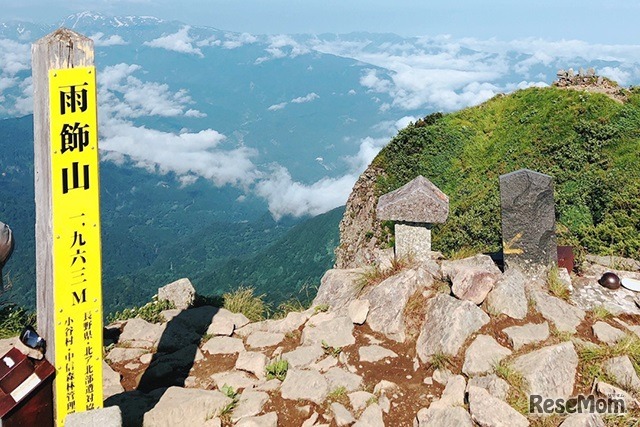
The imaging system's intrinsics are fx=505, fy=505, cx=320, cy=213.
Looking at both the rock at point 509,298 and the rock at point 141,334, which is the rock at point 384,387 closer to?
the rock at point 509,298

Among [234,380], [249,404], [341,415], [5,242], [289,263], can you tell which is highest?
[5,242]

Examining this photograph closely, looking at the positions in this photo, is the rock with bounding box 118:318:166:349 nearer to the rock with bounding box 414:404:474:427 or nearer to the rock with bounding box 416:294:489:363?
the rock with bounding box 416:294:489:363

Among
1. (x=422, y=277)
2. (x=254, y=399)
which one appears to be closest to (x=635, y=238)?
(x=422, y=277)

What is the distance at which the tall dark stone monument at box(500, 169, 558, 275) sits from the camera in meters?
9.17

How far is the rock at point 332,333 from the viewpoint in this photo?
26.6 ft

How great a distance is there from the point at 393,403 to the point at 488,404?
1.20m

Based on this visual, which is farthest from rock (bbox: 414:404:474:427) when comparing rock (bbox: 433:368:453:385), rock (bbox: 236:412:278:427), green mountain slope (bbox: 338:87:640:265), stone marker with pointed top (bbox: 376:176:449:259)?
green mountain slope (bbox: 338:87:640:265)

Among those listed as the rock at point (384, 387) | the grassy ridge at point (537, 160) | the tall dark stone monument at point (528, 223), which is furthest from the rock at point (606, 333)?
the grassy ridge at point (537, 160)

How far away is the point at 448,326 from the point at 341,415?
2.27 m

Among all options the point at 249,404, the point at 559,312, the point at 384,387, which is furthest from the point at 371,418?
the point at 559,312

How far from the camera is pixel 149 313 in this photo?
34.9ft

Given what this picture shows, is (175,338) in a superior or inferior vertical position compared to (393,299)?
inferior

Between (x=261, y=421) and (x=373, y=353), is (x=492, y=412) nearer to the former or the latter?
(x=373, y=353)

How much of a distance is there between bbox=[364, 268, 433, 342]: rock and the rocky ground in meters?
0.02
